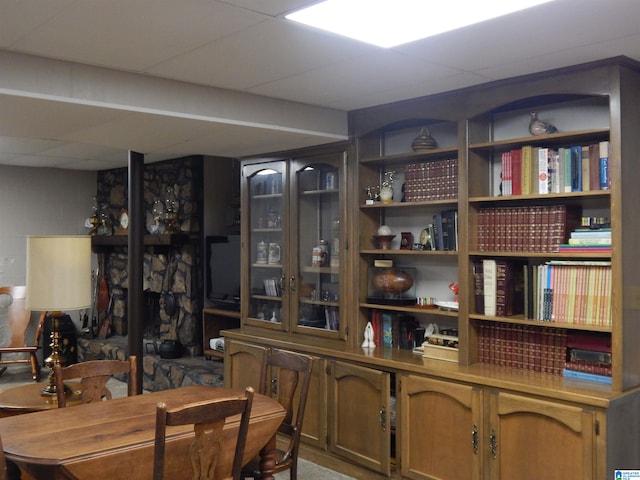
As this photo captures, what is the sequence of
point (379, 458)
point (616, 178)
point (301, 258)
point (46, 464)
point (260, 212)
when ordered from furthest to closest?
point (260, 212) → point (301, 258) → point (379, 458) → point (616, 178) → point (46, 464)

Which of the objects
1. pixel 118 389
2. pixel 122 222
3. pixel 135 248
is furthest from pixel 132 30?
pixel 122 222

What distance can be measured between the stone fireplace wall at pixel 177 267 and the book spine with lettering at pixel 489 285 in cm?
338

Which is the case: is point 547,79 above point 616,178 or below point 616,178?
above

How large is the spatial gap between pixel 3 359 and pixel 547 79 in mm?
6329

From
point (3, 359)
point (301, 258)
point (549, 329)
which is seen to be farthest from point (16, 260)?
point (549, 329)

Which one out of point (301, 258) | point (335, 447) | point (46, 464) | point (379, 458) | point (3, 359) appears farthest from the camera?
point (3, 359)

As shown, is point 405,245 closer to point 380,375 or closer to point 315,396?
point 380,375

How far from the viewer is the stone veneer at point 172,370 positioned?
534 centimetres

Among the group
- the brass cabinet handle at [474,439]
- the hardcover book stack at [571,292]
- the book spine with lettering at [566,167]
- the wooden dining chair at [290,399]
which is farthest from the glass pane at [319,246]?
the book spine with lettering at [566,167]

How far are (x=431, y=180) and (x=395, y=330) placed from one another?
971 mm

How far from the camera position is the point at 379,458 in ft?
11.6

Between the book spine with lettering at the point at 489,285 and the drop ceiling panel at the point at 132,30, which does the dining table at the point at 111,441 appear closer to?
the book spine with lettering at the point at 489,285

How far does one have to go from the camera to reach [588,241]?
2965 millimetres

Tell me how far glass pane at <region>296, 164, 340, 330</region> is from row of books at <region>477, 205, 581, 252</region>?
1054mm
